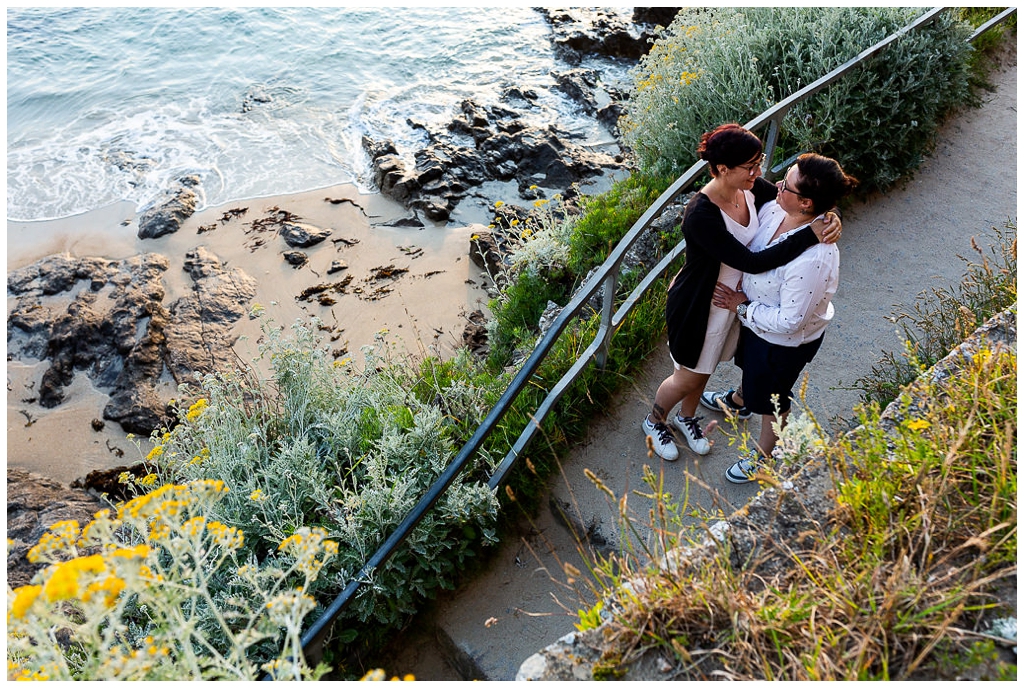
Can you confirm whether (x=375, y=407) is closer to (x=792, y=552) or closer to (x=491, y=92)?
(x=792, y=552)

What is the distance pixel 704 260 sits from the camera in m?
3.61

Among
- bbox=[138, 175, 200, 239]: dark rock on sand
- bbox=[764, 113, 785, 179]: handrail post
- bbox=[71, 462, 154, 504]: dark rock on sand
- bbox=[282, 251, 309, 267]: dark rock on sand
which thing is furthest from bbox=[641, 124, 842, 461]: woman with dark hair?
bbox=[138, 175, 200, 239]: dark rock on sand

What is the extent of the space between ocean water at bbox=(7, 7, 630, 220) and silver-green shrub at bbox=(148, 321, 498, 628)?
20.6 ft

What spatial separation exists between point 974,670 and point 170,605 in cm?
247

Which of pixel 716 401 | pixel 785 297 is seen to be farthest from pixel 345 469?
pixel 785 297

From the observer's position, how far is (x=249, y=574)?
8.54 ft

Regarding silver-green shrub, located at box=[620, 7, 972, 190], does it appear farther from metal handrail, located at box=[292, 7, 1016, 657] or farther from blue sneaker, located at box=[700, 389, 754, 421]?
blue sneaker, located at box=[700, 389, 754, 421]

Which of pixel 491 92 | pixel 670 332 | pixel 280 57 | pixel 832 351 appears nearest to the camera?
pixel 670 332

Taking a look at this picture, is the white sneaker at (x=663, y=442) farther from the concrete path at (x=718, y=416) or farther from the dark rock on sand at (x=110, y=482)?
the dark rock on sand at (x=110, y=482)

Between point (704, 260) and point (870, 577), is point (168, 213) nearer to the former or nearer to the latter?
point (704, 260)

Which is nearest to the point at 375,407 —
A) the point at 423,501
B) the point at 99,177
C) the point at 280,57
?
the point at 423,501

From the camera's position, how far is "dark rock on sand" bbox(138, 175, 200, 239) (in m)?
9.25

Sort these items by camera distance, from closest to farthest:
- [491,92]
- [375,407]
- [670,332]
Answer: [670,332]
[375,407]
[491,92]

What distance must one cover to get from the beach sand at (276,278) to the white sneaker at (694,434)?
2.64m
